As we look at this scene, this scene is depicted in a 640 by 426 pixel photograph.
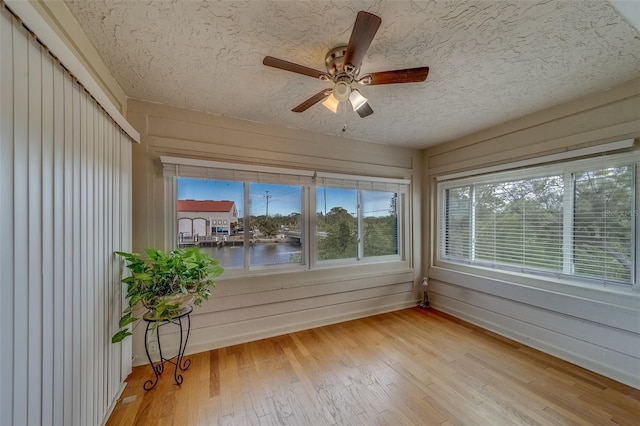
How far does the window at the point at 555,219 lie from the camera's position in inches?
78.3

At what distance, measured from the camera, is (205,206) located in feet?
8.25

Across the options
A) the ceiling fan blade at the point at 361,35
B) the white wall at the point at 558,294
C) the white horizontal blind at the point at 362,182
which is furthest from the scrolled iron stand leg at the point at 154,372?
the white wall at the point at 558,294

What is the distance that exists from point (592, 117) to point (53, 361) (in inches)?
163

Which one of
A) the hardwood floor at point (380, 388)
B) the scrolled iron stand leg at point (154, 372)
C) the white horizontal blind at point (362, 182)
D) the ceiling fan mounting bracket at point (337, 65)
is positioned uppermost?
the ceiling fan mounting bracket at point (337, 65)

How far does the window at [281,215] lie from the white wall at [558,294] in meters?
1.02

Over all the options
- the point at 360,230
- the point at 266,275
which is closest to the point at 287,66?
the point at 266,275

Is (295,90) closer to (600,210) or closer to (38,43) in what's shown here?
(38,43)

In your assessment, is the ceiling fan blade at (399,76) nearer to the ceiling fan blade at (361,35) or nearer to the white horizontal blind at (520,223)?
the ceiling fan blade at (361,35)

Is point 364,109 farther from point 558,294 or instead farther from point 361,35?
point 558,294

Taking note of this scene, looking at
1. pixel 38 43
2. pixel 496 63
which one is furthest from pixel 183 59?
pixel 496 63

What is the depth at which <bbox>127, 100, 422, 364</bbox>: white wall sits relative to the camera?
2250mm

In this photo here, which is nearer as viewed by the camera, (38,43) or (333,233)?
(38,43)

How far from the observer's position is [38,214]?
991 millimetres

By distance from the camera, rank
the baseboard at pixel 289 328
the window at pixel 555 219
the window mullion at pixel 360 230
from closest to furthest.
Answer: the window at pixel 555 219
the baseboard at pixel 289 328
the window mullion at pixel 360 230
